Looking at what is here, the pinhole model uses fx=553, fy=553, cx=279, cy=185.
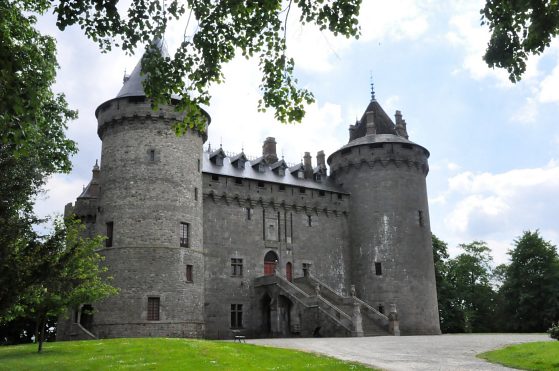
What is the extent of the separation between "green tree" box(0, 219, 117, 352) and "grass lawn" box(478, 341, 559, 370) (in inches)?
526

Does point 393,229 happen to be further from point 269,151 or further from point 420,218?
point 269,151

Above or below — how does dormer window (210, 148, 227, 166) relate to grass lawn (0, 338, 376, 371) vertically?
above

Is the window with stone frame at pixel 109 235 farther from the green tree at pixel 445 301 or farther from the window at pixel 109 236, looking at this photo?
the green tree at pixel 445 301

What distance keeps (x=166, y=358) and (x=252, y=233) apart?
21.2 m

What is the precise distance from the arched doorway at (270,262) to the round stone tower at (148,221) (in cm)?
649

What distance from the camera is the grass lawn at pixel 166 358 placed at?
15.8 meters

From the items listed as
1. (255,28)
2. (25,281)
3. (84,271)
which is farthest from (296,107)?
(84,271)

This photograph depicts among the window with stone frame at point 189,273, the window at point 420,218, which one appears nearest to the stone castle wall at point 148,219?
the window with stone frame at point 189,273

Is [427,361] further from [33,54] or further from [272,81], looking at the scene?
[33,54]

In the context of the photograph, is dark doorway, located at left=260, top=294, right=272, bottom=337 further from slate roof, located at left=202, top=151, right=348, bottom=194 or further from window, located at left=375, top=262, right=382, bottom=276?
window, located at left=375, top=262, right=382, bottom=276

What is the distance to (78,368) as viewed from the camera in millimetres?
16484

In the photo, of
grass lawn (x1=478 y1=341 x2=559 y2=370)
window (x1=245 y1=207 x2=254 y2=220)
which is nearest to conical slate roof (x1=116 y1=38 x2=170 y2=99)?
window (x1=245 y1=207 x2=254 y2=220)

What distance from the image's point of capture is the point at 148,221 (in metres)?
31.9

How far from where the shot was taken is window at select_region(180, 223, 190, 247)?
32.9m
